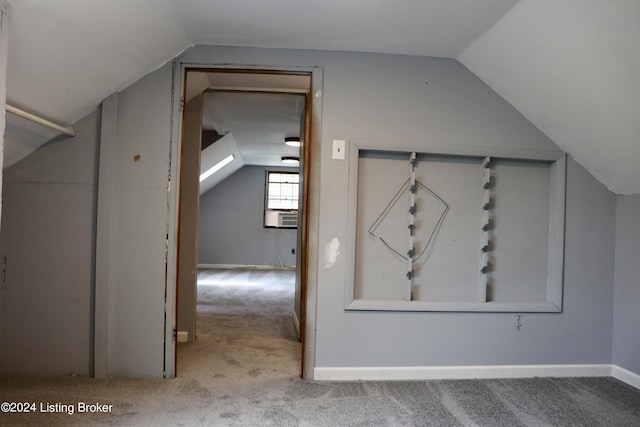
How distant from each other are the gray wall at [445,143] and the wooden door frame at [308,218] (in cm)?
4

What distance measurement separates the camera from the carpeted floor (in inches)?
84.7

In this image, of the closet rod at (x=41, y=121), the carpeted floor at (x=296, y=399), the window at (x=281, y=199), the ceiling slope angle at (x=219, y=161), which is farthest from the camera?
the window at (x=281, y=199)

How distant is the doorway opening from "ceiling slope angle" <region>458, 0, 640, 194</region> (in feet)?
3.87

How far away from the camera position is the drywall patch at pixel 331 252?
8.91 feet

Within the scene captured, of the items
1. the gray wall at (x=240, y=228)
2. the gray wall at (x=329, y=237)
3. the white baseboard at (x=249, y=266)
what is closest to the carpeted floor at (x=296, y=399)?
the gray wall at (x=329, y=237)

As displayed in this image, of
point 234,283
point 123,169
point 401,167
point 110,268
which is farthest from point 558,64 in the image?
point 234,283

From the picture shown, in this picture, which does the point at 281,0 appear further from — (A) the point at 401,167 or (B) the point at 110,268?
(B) the point at 110,268

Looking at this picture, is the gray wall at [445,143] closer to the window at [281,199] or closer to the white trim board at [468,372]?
the white trim board at [468,372]

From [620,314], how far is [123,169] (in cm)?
327

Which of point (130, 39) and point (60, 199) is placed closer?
point (130, 39)

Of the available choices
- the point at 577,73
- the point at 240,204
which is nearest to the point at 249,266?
the point at 240,204

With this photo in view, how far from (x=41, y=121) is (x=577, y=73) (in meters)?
2.77

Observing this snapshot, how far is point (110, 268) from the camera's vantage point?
262 centimetres

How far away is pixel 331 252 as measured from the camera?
272 cm
